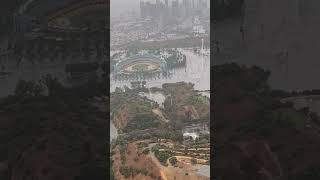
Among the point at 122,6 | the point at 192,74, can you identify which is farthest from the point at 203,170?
the point at 122,6

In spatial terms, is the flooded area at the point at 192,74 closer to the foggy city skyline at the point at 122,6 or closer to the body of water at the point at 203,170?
the foggy city skyline at the point at 122,6

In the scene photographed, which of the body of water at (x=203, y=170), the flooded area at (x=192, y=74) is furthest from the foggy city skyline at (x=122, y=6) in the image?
the body of water at (x=203, y=170)

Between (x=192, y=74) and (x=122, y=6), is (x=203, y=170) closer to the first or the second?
(x=192, y=74)

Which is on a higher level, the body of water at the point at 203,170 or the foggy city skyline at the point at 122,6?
the foggy city skyline at the point at 122,6

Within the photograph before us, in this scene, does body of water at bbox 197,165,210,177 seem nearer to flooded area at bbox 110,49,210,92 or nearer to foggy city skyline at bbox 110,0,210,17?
flooded area at bbox 110,49,210,92

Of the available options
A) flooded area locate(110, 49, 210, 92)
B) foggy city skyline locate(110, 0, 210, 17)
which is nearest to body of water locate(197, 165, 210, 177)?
flooded area locate(110, 49, 210, 92)

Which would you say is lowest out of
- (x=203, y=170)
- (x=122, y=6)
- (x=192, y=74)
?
(x=203, y=170)

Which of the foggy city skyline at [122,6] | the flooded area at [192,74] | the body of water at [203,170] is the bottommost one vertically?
the body of water at [203,170]

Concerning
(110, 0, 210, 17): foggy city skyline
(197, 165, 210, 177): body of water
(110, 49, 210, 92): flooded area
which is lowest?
(197, 165, 210, 177): body of water

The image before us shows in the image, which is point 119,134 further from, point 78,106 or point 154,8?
point 154,8

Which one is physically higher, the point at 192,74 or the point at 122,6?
the point at 122,6

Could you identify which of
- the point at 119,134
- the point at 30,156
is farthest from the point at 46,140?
the point at 119,134

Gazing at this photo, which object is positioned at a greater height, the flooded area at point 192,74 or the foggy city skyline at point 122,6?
the foggy city skyline at point 122,6
